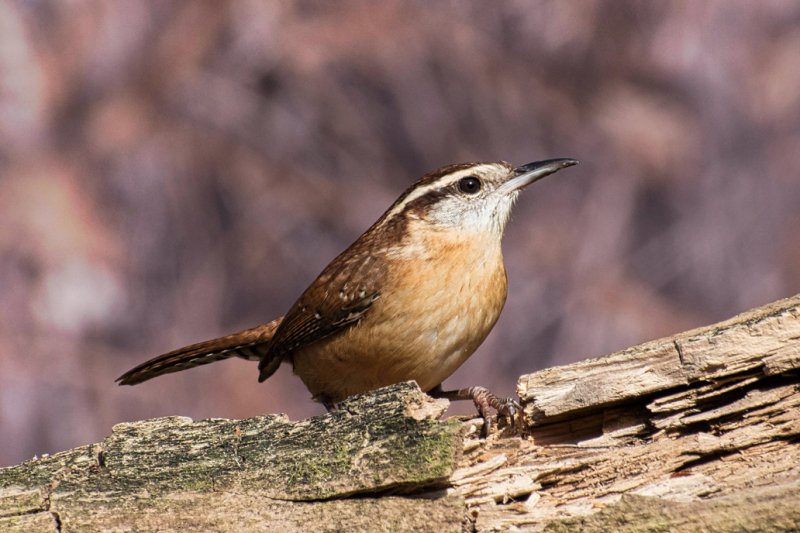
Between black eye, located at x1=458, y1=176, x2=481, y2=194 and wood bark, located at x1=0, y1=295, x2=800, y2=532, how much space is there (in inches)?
63.0

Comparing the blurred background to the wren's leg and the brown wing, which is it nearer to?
the brown wing

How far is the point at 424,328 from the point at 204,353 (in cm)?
147

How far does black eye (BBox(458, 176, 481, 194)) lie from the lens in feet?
15.9

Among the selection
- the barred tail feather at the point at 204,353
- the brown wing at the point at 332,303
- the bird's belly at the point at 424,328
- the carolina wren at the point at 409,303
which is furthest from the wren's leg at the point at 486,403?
the barred tail feather at the point at 204,353

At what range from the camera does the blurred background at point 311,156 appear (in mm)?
6281

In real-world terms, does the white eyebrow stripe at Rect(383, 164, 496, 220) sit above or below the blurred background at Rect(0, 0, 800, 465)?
below

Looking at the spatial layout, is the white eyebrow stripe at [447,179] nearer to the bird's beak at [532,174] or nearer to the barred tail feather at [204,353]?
the bird's beak at [532,174]

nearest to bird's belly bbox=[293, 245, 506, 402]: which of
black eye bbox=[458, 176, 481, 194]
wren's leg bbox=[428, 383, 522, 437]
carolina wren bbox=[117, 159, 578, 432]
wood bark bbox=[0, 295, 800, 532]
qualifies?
carolina wren bbox=[117, 159, 578, 432]

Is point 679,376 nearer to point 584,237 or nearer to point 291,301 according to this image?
point 584,237

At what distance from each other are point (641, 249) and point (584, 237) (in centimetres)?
37

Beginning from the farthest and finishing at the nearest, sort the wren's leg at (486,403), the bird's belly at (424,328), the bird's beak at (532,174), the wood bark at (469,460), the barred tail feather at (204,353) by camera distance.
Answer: the barred tail feather at (204,353) < the bird's beak at (532,174) < the bird's belly at (424,328) < the wren's leg at (486,403) < the wood bark at (469,460)

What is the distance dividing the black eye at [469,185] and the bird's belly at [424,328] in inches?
21.2

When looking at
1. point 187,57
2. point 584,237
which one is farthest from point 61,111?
point 584,237

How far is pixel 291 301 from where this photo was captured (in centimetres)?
646
